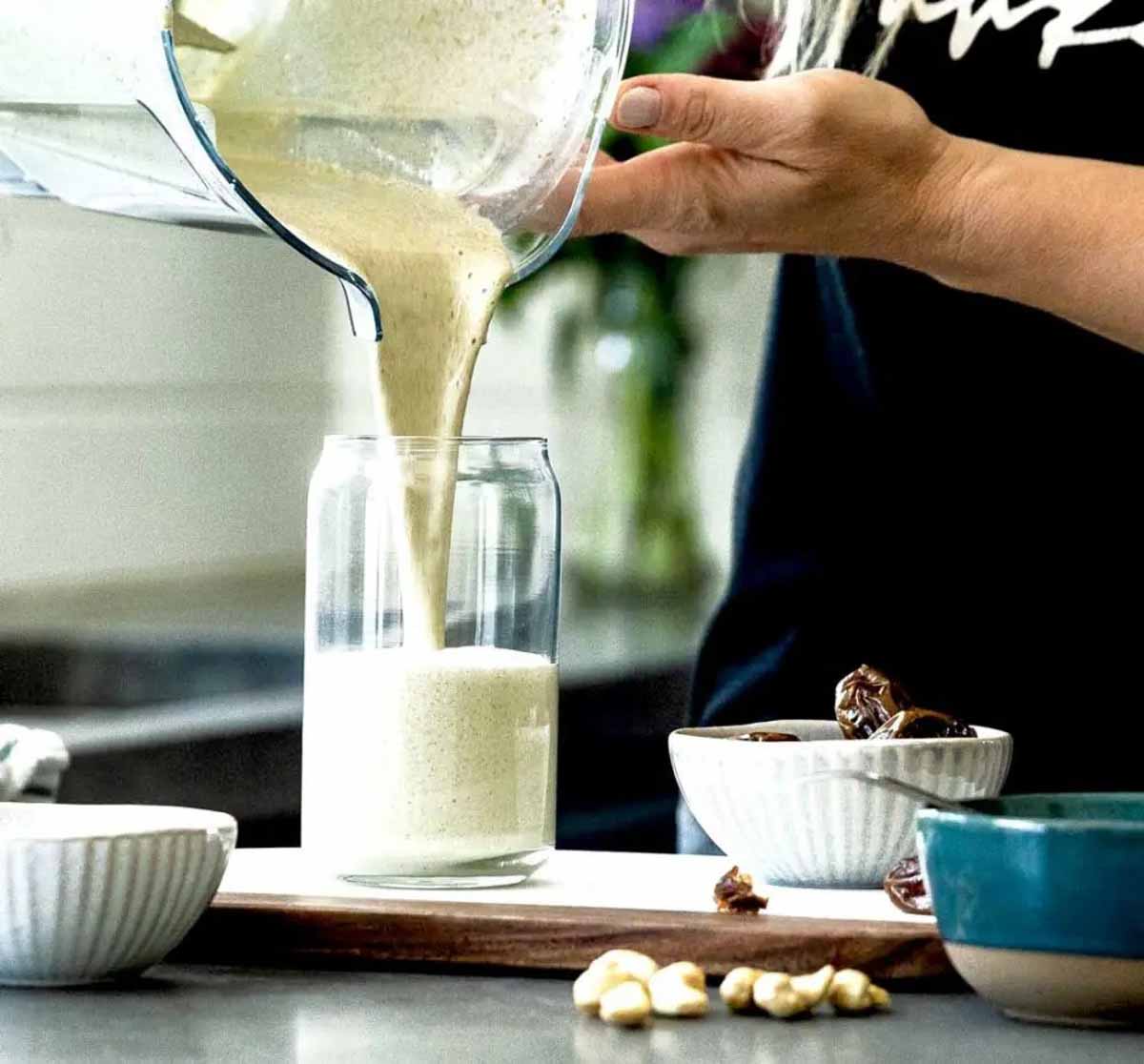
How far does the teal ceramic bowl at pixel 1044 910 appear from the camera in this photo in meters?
0.94

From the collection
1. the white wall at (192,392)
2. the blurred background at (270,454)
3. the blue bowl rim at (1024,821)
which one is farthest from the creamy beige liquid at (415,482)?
the white wall at (192,392)

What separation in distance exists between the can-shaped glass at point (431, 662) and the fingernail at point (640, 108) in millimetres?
208

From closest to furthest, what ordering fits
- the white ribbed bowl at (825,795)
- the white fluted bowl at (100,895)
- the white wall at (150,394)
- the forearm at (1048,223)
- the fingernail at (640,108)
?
the white fluted bowl at (100,895), the white ribbed bowl at (825,795), the fingernail at (640,108), the forearm at (1048,223), the white wall at (150,394)

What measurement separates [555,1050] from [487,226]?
1.81ft

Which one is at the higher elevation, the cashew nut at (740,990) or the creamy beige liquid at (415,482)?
the creamy beige liquid at (415,482)

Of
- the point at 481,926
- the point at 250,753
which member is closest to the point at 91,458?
the point at 250,753

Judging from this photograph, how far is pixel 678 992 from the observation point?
101cm

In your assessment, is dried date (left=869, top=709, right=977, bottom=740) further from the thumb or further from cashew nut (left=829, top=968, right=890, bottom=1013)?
the thumb

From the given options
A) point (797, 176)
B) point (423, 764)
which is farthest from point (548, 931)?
point (797, 176)

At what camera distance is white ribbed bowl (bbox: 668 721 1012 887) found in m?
1.26

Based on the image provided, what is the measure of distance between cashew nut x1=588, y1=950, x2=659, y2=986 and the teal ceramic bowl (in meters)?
0.13

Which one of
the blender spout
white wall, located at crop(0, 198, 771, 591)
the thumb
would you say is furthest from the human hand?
white wall, located at crop(0, 198, 771, 591)

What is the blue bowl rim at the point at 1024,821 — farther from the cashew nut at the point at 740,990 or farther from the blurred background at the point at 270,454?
the blurred background at the point at 270,454

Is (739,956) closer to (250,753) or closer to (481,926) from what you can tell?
(481,926)
